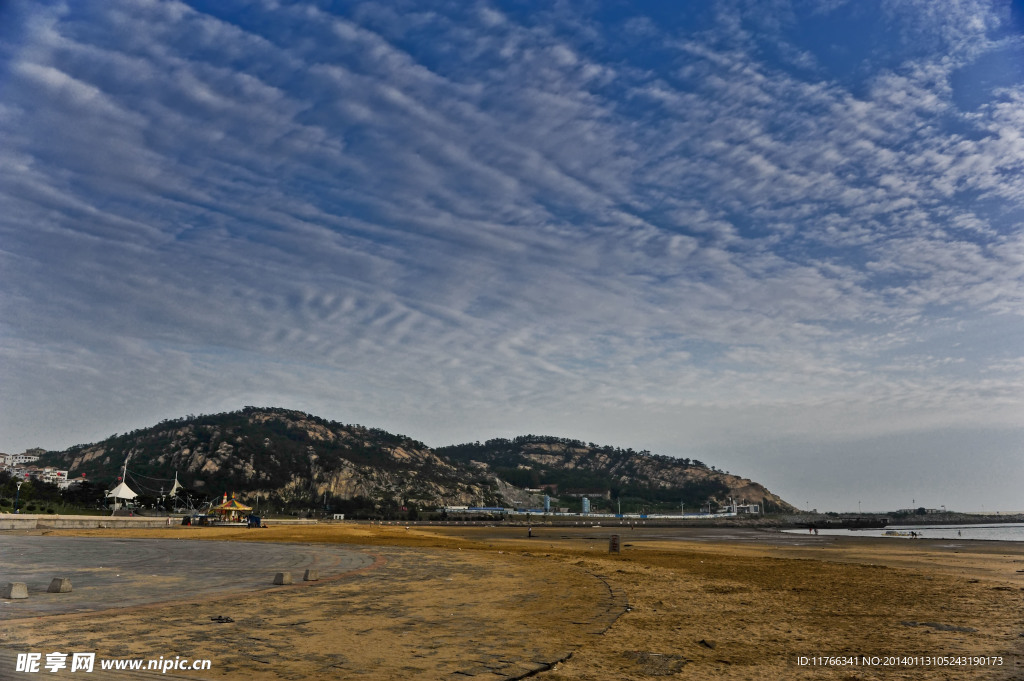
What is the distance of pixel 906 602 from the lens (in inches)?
640

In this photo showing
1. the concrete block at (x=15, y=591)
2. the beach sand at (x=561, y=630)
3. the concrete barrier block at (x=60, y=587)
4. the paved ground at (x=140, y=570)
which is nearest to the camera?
the beach sand at (x=561, y=630)

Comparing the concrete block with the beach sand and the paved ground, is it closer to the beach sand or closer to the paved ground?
the paved ground

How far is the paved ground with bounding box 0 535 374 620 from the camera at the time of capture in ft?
40.9

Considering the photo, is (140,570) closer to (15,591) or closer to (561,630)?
(15,591)

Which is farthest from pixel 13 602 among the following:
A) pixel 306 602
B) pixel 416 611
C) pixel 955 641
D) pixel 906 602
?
pixel 906 602

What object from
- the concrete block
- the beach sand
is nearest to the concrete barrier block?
the concrete block

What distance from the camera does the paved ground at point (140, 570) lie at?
1246 centimetres

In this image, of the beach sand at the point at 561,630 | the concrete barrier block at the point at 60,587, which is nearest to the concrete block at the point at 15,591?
the concrete barrier block at the point at 60,587

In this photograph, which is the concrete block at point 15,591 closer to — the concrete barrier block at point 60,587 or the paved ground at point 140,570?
the paved ground at point 140,570

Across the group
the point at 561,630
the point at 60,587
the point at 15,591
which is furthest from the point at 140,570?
the point at 561,630

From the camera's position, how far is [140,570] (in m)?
18.6

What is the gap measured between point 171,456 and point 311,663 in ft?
661

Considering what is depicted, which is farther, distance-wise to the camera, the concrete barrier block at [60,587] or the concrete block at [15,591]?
the concrete barrier block at [60,587]

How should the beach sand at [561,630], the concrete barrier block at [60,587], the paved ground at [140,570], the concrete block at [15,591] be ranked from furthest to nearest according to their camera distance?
the concrete barrier block at [60,587]
the paved ground at [140,570]
the concrete block at [15,591]
the beach sand at [561,630]
